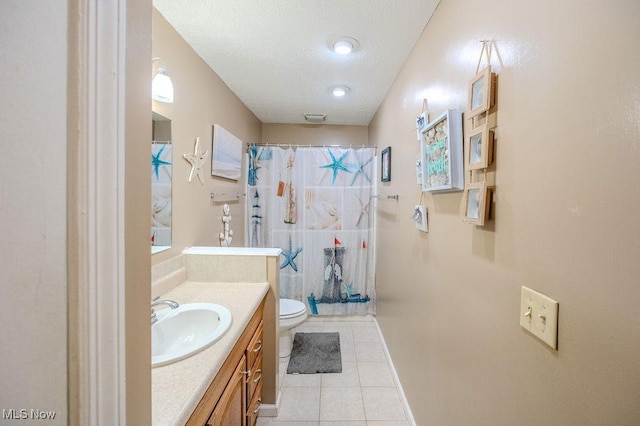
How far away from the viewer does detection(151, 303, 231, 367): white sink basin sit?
1147mm

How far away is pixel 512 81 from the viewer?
80cm

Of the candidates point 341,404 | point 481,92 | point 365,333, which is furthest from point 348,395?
point 481,92

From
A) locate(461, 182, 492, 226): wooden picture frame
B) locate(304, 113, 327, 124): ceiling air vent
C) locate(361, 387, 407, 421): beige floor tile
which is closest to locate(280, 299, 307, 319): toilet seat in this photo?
locate(361, 387, 407, 421): beige floor tile

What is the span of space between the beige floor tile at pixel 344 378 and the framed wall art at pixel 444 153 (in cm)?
156

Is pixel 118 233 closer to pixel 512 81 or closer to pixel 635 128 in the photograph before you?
pixel 635 128

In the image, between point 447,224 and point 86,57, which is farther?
point 447,224

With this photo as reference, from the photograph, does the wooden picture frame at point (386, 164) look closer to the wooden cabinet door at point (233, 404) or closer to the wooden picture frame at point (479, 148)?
the wooden picture frame at point (479, 148)

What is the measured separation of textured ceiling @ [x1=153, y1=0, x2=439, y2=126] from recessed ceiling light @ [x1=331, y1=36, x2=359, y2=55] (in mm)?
33

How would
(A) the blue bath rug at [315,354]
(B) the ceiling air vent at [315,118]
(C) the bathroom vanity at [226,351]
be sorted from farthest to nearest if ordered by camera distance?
1. (B) the ceiling air vent at [315,118]
2. (A) the blue bath rug at [315,354]
3. (C) the bathroom vanity at [226,351]

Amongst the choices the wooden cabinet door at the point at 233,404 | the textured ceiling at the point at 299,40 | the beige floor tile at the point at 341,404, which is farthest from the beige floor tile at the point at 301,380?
the textured ceiling at the point at 299,40

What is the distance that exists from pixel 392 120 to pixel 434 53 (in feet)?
2.71

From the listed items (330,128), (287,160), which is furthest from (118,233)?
(330,128)

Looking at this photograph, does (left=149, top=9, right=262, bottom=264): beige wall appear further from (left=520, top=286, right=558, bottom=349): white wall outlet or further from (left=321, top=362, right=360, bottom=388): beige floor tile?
(left=520, top=286, right=558, bottom=349): white wall outlet

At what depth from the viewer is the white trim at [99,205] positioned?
0.36 metres
